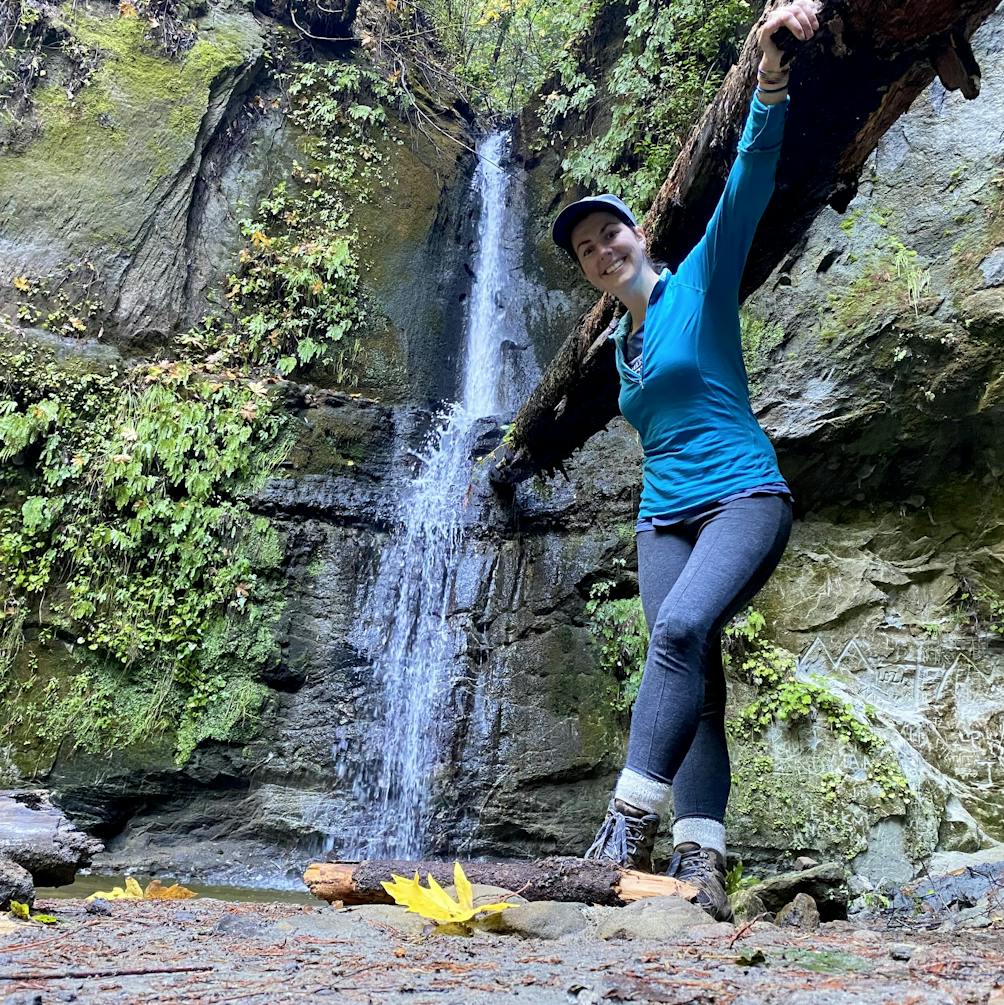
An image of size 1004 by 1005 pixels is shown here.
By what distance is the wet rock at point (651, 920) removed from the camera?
1582 millimetres

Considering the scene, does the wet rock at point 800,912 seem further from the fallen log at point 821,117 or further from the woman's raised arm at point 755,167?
the fallen log at point 821,117

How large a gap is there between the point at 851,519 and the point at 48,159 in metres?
8.41

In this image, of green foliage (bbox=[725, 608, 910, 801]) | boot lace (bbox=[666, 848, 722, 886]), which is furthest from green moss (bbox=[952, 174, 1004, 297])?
boot lace (bbox=[666, 848, 722, 886])

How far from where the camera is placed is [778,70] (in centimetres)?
214

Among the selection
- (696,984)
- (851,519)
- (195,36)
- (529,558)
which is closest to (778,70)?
(696,984)

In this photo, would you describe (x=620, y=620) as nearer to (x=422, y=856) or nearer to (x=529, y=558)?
(x=529, y=558)

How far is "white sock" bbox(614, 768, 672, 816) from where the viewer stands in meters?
2.07

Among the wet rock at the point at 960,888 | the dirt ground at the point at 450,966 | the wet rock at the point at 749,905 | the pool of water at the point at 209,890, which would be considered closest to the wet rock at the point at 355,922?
the dirt ground at the point at 450,966

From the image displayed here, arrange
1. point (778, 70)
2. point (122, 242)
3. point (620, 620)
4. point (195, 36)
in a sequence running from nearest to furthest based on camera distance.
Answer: point (778, 70)
point (620, 620)
point (122, 242)
point (195, 36)

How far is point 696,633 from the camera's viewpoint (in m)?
2.16

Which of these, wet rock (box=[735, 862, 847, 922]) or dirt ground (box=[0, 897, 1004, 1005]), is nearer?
dirt ground (box=[0, 897, 1004, 1005])

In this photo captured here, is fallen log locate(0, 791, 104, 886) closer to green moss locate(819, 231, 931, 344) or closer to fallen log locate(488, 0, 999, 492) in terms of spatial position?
fallen log locate(488, 0, 999, 492)

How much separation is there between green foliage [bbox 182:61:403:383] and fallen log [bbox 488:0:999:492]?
14.1ft

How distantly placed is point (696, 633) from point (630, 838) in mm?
581
